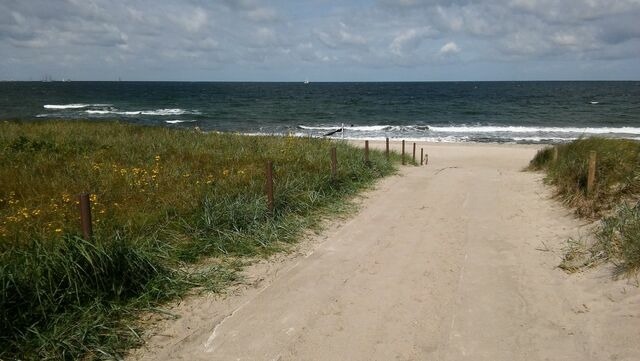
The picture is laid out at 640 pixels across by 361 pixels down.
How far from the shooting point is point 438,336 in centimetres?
502

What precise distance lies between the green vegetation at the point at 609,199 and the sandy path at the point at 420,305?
1.25 feet

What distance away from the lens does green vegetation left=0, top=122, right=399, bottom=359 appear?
190 inches

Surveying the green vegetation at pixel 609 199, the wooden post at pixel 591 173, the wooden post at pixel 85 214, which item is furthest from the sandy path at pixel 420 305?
the wooden post at pixel 85 214

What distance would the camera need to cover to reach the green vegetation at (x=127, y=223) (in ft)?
15.8

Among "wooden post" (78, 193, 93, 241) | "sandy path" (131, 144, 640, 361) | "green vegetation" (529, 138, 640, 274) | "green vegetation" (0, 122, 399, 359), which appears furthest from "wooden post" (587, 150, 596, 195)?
"wooden post" (78, 193, 93, 241)

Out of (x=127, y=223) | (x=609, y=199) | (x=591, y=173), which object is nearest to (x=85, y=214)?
(x=127, y=223)

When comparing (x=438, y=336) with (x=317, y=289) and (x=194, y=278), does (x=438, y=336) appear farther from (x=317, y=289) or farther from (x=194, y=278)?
(x=194, y=278)

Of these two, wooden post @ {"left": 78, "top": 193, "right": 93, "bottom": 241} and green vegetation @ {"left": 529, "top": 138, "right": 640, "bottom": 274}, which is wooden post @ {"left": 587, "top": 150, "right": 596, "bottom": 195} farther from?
wooden post @ {"left": 78, "top": 193, "right": 93, "bottom": 241}

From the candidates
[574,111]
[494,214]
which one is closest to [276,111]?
[574,111]

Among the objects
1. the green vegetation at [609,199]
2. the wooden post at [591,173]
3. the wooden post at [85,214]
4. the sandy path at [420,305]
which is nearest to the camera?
the sandy path at [420,305]

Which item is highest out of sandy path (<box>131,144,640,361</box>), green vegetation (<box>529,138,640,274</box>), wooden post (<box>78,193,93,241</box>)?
wooden post (<box>78,193,93,241</box>)

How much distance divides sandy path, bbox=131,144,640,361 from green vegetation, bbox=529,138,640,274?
382 millimetres

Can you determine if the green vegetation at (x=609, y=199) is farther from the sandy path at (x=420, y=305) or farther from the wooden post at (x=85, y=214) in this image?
the wooden post at (x=85, y=214)

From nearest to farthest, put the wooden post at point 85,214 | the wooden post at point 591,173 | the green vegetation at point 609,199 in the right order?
1. the wooden post at point 85,214
2. the green vegetation at point 609,199
3. the wooden post at point 591,173
